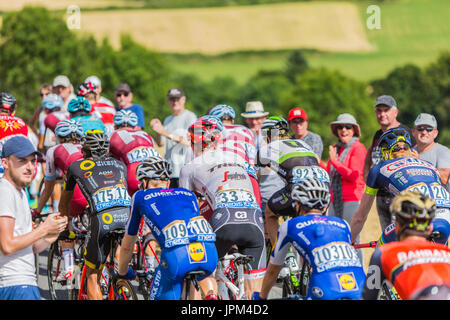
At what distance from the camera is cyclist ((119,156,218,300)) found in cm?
570

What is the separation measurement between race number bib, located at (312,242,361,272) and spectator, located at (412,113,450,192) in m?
3.79

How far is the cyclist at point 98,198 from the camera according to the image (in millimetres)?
7145

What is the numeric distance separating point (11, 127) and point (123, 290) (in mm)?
3181

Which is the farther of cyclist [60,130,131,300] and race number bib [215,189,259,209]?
cyclist [60,130,131,300]

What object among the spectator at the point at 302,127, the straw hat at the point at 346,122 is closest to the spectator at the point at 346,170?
the straw hat at the point at 346,122

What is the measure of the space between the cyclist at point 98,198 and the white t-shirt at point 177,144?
349 cm

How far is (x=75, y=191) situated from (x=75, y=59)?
81.4m

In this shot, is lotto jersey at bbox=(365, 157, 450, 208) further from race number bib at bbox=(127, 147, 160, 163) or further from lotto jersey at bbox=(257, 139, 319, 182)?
race number bib at bbox=(127, 147, 160, 163)

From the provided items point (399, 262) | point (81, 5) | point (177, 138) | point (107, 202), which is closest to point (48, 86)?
point (177, 138)

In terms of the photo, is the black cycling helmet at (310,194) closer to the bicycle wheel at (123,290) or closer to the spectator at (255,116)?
the bicycle wheel at (123,290)

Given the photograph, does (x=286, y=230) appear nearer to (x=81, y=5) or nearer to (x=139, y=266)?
(x=139, y=266)

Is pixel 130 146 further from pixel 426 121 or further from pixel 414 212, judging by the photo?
pixel 414 212

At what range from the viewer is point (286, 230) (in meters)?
5.19

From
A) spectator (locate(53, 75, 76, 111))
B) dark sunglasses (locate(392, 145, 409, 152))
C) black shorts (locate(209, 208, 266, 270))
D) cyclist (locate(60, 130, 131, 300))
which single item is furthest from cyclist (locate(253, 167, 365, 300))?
spectator (locate(53, 75, 76, 111))
